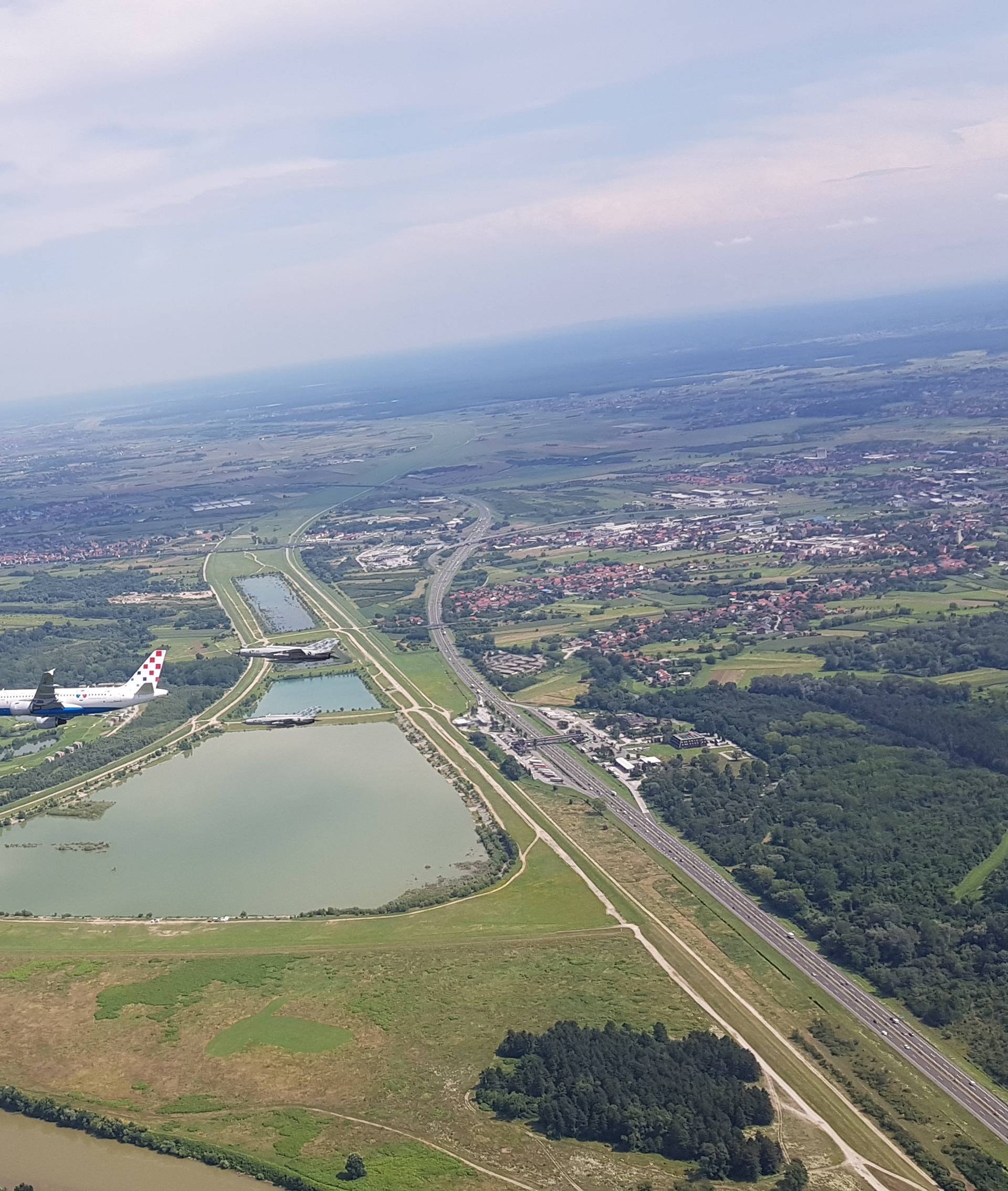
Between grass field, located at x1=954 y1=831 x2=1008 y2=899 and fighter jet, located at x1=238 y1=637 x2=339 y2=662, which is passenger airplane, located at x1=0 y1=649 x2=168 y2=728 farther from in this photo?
grass field, located at x1=954 y1=831 x2=1008 y2=899

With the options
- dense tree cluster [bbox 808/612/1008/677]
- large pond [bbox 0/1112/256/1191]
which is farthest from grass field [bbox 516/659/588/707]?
large pond [bbox 0/1112/256/1191]

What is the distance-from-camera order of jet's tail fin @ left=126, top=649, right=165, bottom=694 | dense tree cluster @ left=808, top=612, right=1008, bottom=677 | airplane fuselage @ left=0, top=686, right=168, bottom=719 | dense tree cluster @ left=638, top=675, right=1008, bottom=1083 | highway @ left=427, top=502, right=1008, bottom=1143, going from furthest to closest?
dense tree cluster @ left=808, top=612, right=1008, bottom=677, jet's tail fin @ left=126, top=649, right=165, bottom=694, airplane fuselage @ left=0, top=686, right=168, bottom=719, dense tree cluster @ left=638, top=675, right=1008, bottom=1083, highway @ left=427, top=502, right=1008, bottom=1143

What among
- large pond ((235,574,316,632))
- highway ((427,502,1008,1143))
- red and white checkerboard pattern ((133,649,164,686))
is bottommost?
highway ((427,502,1008,1143))

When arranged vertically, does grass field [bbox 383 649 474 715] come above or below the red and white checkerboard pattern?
below

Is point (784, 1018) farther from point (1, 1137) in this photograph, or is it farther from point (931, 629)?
point (931, 629)

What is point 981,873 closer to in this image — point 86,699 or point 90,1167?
point 90,1167

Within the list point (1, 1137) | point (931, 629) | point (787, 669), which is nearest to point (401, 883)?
point (1, 1137)

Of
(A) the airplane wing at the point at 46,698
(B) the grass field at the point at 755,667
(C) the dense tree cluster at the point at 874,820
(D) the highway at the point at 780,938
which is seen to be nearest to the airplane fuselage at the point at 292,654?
(A) the airplane wing at the point at 46,698
